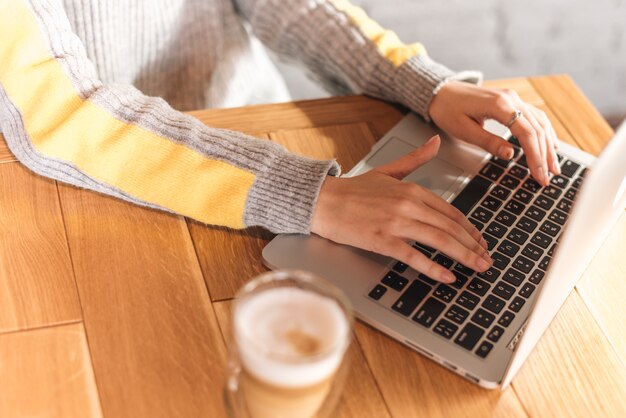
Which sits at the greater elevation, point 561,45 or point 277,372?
point 277,372

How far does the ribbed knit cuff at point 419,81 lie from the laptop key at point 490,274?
0.89 feet

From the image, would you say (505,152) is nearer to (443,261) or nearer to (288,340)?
(443,261)

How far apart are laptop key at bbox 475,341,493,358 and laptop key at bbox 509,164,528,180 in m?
0.28

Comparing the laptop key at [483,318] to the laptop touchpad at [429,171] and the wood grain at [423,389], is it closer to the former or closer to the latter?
the wood grain at [423,389]

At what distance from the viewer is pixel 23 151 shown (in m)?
0.79

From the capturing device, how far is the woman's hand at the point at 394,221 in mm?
717

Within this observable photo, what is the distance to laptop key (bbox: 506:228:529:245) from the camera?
0.78 meters

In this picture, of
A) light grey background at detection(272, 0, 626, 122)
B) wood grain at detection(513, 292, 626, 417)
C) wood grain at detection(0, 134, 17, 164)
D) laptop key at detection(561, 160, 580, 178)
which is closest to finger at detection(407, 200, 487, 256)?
wood grain at detection(513, 292, 626, 417)

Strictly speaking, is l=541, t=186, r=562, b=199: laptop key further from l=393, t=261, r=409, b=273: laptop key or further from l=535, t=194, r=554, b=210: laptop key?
l=393, t=261, r=409, b=273: laptop key

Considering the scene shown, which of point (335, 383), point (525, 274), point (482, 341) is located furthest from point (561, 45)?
point (335, 383)

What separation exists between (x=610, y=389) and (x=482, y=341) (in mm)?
121

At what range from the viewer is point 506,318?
Result: 2.24 ft

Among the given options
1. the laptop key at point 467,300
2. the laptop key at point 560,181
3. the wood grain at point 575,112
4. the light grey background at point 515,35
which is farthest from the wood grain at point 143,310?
the light grey background at point 515,35

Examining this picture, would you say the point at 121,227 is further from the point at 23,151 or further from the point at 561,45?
the point at 561,45
